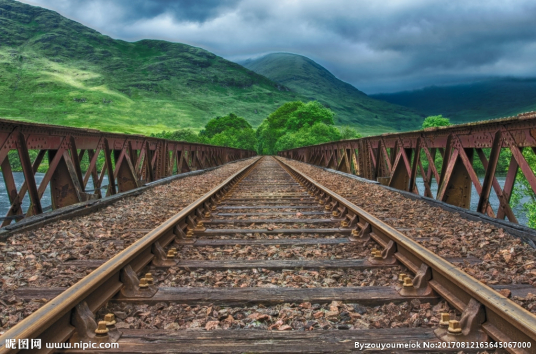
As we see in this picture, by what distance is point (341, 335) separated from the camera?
8.50 ft

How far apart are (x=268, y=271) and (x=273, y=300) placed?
0.78 metres

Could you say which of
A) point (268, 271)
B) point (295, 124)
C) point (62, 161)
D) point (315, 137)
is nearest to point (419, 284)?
point (268, 271)

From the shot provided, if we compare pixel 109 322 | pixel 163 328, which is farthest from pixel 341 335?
pixel 109 322

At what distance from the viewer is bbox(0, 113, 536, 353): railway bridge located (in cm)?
252

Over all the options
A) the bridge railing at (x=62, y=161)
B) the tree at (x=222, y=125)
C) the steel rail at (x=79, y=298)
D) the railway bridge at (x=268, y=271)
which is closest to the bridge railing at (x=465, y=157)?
the railway bridge at (x=268, y=271)

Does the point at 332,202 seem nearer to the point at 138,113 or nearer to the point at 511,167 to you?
the point at 511,167

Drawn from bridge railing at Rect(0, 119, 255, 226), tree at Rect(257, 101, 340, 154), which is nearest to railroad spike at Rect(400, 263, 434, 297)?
bridge railing at Rect(0, 119, 255, 226)

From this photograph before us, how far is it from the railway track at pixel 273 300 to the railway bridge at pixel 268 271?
13 millimetres

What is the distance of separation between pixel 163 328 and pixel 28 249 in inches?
111

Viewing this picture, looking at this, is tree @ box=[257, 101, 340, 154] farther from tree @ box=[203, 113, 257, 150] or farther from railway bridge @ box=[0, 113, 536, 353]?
railway bridge @ box=[0, 113, 536, 353]

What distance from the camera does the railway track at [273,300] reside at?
8.18 feet

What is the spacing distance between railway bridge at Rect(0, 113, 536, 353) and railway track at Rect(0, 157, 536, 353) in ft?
0.04

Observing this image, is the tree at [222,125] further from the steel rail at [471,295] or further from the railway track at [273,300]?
the steel rail at [471,295]

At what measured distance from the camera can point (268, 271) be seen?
3.92 meters
